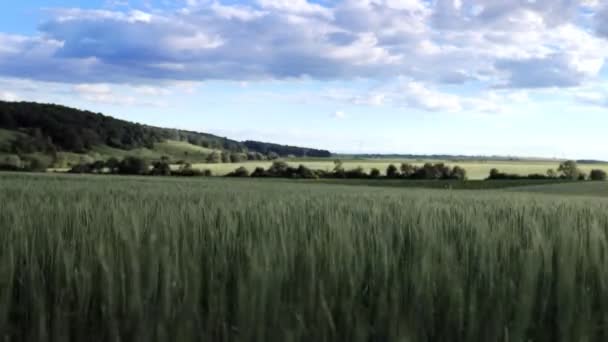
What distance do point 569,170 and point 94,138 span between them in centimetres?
6943

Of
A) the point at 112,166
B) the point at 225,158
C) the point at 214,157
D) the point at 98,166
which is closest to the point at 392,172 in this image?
the point at 112,166

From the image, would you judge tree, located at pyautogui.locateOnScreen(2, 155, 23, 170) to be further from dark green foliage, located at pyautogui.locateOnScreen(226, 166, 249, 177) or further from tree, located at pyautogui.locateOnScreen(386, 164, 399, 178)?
tree, located at pyautogui.locateOnScreen(386, 164, 399, 178)

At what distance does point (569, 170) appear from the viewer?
7050cm

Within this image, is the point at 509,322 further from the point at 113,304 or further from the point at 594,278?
the point at 113,304

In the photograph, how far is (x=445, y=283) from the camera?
4.44ft

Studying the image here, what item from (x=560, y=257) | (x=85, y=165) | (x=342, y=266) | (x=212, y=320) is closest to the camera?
(x=212, y=320)

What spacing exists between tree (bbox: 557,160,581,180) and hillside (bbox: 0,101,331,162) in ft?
165

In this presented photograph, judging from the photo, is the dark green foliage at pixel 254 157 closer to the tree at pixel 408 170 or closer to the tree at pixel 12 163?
the tree at pixel 12 163

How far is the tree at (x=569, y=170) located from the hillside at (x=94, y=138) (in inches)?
1974

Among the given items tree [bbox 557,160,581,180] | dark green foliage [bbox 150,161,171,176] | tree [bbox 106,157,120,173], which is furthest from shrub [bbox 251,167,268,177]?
tree [bbox 557,160,581,180]

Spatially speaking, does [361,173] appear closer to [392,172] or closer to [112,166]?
[392,172]

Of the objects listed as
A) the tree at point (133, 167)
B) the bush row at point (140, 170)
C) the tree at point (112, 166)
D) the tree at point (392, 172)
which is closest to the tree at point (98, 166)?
the bush row at point (140, 170)

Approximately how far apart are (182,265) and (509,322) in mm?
733

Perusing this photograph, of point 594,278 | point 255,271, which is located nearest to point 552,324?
point 594,278
